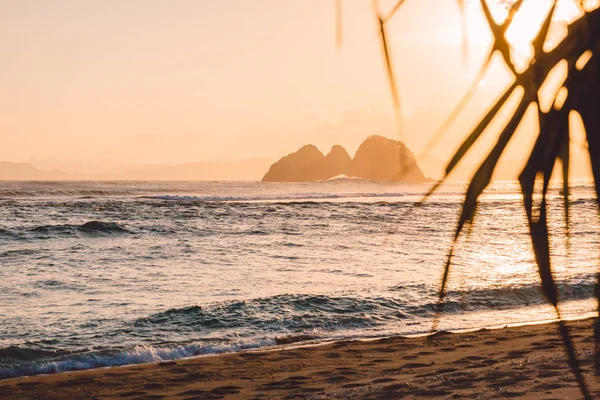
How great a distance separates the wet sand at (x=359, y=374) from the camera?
677 cm

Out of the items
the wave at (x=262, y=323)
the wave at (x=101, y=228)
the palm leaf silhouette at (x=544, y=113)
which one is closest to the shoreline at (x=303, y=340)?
the wave at (x=262, y=323)

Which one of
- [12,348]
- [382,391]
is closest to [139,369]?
[12,348]

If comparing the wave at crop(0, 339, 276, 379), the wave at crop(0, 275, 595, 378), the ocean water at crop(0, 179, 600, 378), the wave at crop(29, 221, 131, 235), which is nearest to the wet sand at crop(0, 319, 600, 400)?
the wave at crop(0, 339, 276, 379)

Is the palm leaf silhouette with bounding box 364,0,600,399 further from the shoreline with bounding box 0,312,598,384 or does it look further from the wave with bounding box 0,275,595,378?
the shoreline with bounding box 0,312,598,384

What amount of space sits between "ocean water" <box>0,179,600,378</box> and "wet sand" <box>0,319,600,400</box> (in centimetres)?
87

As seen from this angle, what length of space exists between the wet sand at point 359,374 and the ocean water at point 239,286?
34.3 inches

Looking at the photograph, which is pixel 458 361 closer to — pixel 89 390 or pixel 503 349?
pixel 503 349

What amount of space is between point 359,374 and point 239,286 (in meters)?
6.23

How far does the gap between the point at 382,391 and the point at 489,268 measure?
10.1 m

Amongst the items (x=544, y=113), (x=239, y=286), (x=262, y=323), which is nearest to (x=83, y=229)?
(x=239, y=286)

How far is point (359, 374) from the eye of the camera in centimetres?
772

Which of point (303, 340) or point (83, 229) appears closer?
point (303, 340)

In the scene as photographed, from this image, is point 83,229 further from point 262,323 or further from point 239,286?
point 262,323

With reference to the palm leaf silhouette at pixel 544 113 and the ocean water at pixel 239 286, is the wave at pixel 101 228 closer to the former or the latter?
the ocean water at pixel 239 286
